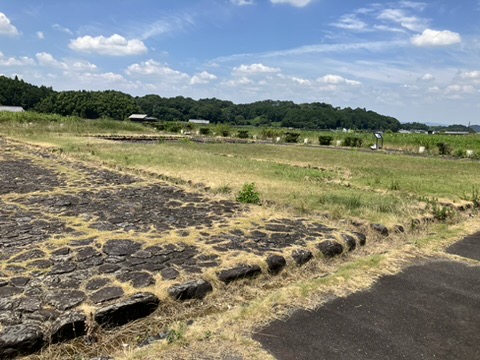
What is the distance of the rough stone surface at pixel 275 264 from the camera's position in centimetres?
471

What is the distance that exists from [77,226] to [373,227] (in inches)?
191

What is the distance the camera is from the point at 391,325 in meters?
3.56

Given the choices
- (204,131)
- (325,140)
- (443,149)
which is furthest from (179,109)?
(443,149)

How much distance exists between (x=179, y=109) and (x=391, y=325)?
12097 centimetres

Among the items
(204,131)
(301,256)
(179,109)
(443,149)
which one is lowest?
(301,256)

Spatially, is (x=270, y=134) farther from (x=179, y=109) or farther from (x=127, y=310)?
(x=179, y=109)

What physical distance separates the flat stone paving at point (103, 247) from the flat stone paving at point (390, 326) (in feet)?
3.56

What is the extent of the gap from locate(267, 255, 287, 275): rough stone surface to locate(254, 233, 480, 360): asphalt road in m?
0.91

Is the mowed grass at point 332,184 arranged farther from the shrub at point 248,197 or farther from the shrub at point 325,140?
the shrub at point 325,140

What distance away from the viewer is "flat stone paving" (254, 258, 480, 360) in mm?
3143

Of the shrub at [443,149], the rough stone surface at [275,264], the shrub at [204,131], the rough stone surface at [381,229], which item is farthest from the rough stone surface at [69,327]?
the shrub at [204,131]

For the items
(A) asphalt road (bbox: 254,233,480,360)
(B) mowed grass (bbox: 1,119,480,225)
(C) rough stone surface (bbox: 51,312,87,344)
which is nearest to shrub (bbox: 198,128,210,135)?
(B) mowed grass (bbox: 1,119,480,225)

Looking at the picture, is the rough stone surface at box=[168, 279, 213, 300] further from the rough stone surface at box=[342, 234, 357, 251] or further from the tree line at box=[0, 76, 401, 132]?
the tree line at box=[0, 76, 401, 132]

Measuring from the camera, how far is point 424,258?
5.45 metres
